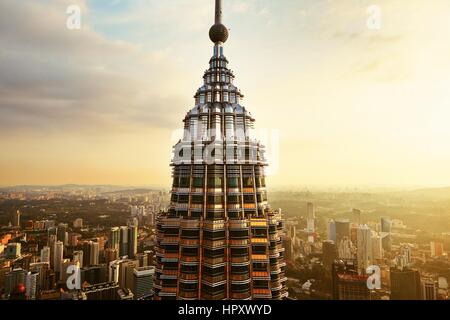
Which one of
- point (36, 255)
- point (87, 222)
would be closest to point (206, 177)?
point (36, 255)

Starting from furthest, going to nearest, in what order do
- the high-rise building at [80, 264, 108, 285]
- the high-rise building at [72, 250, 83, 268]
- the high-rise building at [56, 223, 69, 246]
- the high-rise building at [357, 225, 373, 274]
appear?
1. the high-rise building at [56, 223, 69, 246]
2. the high-rise building at [72, 250, 83, 268]
3. the high-rise building at [80, 264, 108, 285]
4. the high-rise building at [357, 225, 373, 274]

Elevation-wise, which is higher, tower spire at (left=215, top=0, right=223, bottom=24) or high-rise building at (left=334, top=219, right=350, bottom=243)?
tower spire at (left=215, top=0, right=223, bottom=24)

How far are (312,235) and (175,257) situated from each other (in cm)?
3450

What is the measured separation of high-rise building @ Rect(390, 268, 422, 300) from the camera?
25906 millimetres

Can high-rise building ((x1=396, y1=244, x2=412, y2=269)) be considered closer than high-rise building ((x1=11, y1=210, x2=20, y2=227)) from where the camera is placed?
Yes

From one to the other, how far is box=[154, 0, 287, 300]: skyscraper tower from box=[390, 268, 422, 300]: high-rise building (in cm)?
1391

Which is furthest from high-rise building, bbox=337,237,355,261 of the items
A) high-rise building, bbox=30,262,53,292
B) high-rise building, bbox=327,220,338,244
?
high-rise building, bbox=30,262,53,292

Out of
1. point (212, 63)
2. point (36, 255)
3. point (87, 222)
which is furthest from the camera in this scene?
point (87, 222)

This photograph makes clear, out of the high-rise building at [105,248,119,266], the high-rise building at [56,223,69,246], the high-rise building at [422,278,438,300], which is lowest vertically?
the high-rise building at [105,248,119,266]

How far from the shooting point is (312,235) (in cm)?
4681

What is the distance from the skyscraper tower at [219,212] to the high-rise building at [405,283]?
13914mm

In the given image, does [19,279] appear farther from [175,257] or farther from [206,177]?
[206,177]

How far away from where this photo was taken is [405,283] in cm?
2694

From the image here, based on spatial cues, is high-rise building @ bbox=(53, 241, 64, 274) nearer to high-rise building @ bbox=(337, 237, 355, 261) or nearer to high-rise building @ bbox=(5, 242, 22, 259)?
high-rise building @ bbox=(5, 242, 22, 259)
